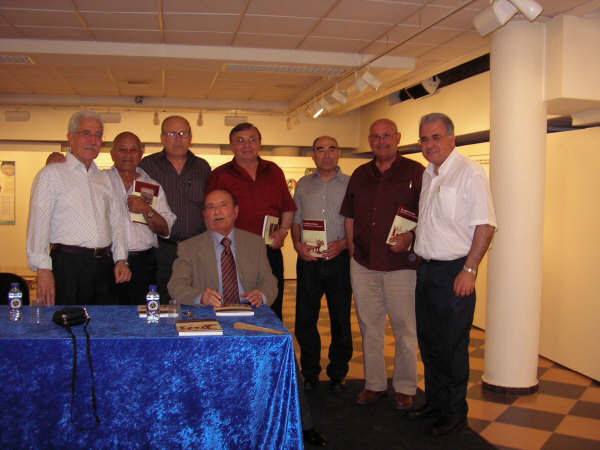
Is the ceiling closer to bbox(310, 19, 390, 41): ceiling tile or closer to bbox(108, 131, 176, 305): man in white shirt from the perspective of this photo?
bbox(310, 19, 390, 41): ceiling tile

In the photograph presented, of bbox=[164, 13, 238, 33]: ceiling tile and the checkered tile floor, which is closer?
the checkered tile floor

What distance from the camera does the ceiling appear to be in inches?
204

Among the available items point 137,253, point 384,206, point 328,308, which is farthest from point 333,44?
point 137,253

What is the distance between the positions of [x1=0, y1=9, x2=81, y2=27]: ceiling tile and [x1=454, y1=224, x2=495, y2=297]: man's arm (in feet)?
Answer: 13.9

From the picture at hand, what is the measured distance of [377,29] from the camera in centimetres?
589

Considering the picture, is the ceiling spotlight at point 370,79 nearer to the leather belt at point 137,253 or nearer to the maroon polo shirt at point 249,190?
the maroon polo shirt at point 249,190

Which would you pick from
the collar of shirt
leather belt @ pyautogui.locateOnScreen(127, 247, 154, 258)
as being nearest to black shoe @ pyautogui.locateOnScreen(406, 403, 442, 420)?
the collar of shirt

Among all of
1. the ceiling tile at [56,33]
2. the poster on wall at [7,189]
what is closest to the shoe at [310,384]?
the ceiling tile at [56,33]

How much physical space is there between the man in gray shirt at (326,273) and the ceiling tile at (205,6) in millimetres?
1606

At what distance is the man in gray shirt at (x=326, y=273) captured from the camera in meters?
4.46

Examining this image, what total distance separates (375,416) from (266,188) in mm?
1766

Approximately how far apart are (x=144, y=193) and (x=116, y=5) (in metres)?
2.39

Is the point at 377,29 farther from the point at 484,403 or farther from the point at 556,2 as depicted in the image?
the point at 484,403

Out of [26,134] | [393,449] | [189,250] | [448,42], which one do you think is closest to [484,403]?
[393,449]
